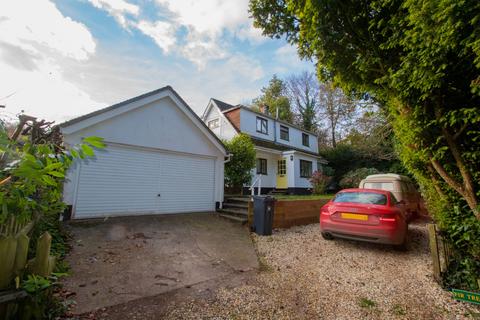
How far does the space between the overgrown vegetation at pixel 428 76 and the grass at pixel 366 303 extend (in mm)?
1558

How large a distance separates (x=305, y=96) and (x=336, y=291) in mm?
29292

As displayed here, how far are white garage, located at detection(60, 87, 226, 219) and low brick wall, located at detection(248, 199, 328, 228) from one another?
313cm

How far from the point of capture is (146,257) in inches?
185

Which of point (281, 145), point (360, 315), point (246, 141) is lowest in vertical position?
point (360, 315)

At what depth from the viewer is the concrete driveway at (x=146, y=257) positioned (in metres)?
3.41

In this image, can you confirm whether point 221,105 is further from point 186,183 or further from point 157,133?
point 186,183

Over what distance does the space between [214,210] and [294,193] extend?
856 centimetres

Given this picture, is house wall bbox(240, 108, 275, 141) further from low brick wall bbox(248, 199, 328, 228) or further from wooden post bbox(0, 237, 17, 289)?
wooden post bbox(0, 237, 17, 289)

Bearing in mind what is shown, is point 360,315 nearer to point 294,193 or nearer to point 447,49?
point 447,49

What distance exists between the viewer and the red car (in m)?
4.85

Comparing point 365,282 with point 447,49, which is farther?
point 365,282

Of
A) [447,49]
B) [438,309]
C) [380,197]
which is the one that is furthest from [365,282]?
[447,49]

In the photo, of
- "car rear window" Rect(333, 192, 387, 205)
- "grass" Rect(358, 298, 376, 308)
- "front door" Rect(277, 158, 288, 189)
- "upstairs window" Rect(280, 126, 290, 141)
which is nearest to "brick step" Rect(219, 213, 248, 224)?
"car rear window" Rect(333, 192, 387, 205)

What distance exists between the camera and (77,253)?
4586 millimetres
